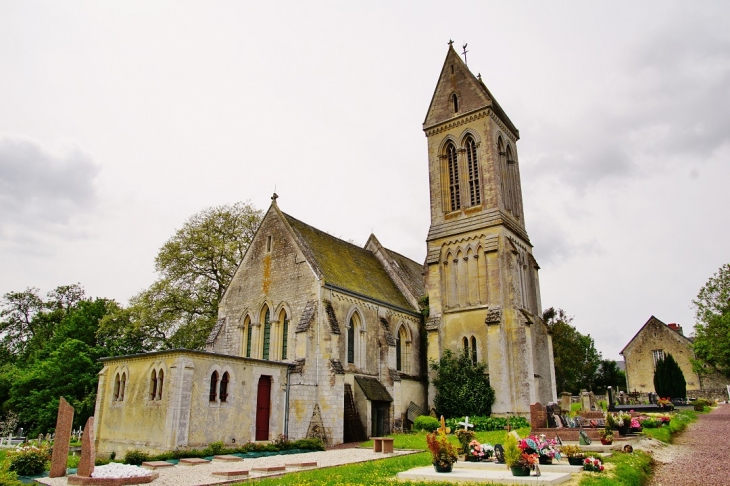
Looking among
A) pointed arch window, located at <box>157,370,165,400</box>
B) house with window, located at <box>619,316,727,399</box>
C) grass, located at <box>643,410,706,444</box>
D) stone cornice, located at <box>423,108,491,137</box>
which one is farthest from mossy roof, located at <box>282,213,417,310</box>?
house with window, located at <box>619,316,727,399</box>

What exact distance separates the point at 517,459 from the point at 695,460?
7.02m

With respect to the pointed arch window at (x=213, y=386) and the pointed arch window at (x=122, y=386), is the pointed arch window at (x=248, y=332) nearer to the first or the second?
the pointed arch window at (x=213, y=386)

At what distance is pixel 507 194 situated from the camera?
35.9 meters

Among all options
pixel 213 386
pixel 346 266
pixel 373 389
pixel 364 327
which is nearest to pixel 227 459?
pixel 213 386

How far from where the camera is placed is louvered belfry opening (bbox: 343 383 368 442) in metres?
25.0

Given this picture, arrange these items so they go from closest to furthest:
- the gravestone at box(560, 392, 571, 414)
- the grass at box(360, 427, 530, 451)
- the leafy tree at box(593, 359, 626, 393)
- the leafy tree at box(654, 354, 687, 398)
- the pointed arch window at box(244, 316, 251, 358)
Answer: the grass at box(360, 427, 530, 451), the pointed arch window at box(244, 316, 251, 358), the gravestone at box(560, 392, 571, 414), the leafy tree at box(654, 354, 687, 398), the leafy tree at box(593, 359, 626, 393)

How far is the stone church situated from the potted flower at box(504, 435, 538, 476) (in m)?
13.3

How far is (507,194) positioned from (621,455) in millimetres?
23436

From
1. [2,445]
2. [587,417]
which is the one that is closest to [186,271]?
[2,445]

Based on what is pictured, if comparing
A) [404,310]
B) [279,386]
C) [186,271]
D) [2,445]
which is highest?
[186,271]

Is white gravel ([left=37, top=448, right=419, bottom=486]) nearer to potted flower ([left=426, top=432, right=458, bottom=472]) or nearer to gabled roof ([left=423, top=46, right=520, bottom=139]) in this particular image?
potted flower ([left=426, top=432, right=458, bottom=472])

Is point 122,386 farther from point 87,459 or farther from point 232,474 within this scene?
point 232,474

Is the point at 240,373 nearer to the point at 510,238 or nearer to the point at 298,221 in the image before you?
the point at 298,221

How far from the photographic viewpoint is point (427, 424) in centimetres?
2825
